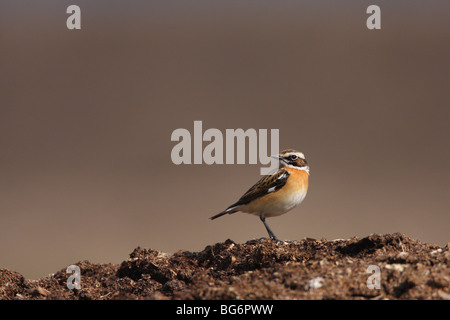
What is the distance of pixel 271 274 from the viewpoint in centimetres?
663

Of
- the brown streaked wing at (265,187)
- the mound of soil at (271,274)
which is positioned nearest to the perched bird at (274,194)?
the brown streaked wing at (265,187)

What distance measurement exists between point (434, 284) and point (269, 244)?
8.09ft

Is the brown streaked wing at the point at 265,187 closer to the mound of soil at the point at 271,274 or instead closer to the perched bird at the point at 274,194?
the perched bird at the point at 274,194

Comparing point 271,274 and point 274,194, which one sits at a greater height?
point 274,194

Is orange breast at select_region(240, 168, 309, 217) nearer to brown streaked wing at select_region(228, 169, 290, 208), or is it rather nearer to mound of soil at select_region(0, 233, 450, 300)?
brown streaked wing at select_region(228, 169, 290, 208)

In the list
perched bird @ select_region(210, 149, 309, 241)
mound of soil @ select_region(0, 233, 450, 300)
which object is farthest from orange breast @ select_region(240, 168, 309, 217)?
mound of soil @ select_region(0, 233, 450, 300)

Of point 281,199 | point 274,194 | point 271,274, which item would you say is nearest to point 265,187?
point 274,194

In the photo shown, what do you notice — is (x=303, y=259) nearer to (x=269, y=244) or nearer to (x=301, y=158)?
(x=269, y=244)

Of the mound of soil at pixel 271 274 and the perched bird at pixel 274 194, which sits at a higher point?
the perched bird at pixel 274 194

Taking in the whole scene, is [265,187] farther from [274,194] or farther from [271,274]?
[271,274]

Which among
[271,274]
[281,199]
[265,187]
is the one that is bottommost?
[271,274]

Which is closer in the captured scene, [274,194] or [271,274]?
[271,274]

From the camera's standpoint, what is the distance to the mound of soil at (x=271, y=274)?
5.95m

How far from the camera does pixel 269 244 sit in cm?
803
